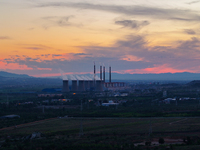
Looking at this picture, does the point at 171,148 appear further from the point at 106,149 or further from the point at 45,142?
the point at 45,142

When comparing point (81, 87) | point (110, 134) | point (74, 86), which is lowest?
point (110, 134)

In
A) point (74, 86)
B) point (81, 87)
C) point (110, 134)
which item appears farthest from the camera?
point (81, 87)

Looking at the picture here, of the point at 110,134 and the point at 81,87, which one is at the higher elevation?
the point at 81,87

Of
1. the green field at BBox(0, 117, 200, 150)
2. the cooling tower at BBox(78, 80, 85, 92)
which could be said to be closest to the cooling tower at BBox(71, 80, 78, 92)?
the cooling tower at BBox(78, 80, 85, 92)

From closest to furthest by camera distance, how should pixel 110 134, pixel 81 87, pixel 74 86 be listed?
pixel 110 134 → pixel 74 86 → pixel 81 87

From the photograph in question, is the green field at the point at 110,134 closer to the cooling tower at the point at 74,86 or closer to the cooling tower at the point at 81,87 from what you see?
the cooling tower at the point at 74,86

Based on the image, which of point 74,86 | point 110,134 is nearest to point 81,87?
point 74,86

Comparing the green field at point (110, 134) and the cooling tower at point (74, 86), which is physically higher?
the cooling tower at point (74, 86)

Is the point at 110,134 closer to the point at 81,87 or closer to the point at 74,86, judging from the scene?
the point at 81,87

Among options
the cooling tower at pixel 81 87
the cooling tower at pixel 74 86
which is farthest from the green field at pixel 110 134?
the cooling tower at pixel 81 87

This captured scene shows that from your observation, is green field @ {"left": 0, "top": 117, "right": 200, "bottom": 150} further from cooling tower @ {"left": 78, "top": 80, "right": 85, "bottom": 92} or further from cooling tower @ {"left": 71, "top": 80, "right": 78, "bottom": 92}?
cooling tower @ {"left": 78, "top": 80, "right": 85, "bottom": 92}

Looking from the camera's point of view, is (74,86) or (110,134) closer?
(110,134)
